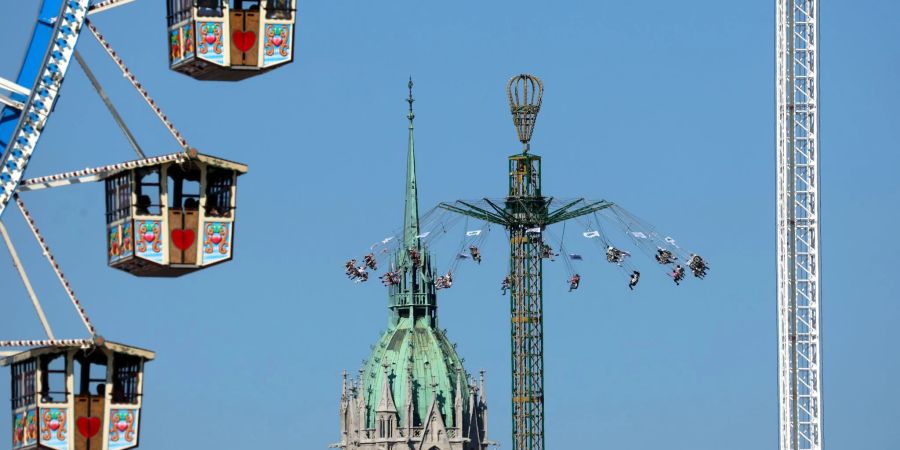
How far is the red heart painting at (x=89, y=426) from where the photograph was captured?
205ft

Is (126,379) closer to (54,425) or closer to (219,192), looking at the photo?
(54,425)

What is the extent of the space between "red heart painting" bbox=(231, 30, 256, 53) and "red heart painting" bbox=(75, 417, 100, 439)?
838 centimetres

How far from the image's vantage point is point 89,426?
205ft

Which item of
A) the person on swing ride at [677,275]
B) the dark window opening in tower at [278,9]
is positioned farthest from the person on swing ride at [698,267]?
the dark window opening in tower at [278,9]

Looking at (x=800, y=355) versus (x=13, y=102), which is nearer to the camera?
(x=13, y=102)

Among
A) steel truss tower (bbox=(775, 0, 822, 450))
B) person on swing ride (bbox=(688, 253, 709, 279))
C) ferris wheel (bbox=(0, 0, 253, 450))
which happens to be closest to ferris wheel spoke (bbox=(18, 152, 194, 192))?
ferris wheel (bbox=(0, 0, 253, 450))

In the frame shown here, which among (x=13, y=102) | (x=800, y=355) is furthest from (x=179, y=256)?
(x=800, y=355)

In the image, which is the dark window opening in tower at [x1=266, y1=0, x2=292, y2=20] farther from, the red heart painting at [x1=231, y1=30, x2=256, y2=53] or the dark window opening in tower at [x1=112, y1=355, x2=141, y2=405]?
the dark window opening in tower at [x1=112, y1=355, x2=141, y2=405]

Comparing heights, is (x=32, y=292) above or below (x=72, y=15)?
below

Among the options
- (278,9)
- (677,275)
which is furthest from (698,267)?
(278,9)

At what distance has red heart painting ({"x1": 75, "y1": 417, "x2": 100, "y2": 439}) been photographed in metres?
62.3

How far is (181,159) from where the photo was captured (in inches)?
2499

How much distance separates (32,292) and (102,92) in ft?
14.3

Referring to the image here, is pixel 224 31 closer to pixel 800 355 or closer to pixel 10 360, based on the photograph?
pixel 10 360
